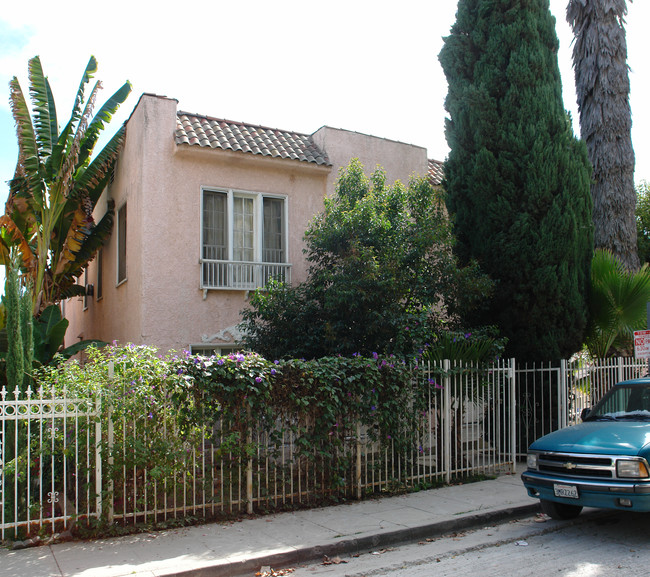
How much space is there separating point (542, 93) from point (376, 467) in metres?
7.64

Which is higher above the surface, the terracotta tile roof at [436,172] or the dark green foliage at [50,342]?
the terracotta tile roof at [436,172]

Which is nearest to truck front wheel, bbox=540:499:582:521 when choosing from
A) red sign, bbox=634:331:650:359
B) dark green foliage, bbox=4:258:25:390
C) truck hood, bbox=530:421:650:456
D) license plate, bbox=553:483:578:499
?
license plate, bbox=553:483:578:499

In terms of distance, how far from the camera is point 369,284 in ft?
32.2

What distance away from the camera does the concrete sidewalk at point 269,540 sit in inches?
229

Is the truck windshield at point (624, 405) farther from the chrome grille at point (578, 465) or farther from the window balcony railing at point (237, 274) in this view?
the window balcony railing at point (237, 274)

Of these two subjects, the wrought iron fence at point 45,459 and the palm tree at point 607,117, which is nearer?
the wrought iron fence at point 45,459

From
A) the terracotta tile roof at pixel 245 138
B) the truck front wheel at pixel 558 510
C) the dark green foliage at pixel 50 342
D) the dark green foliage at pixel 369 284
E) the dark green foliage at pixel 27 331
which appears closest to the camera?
the dark green foliage at pixel 27 331

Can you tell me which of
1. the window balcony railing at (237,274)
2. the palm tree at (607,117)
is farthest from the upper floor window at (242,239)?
the palm tree at (607,117)

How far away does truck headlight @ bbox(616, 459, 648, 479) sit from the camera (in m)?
6.30

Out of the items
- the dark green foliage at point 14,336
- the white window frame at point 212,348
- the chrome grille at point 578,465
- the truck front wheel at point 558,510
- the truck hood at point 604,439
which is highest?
the dark green foliage at point 14,336

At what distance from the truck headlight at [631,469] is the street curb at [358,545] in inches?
74.4

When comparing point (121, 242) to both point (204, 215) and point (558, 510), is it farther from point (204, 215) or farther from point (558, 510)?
point (558, 510)

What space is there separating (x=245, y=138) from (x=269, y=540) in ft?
29.1

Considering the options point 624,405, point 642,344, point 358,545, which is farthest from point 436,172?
point 358,545
